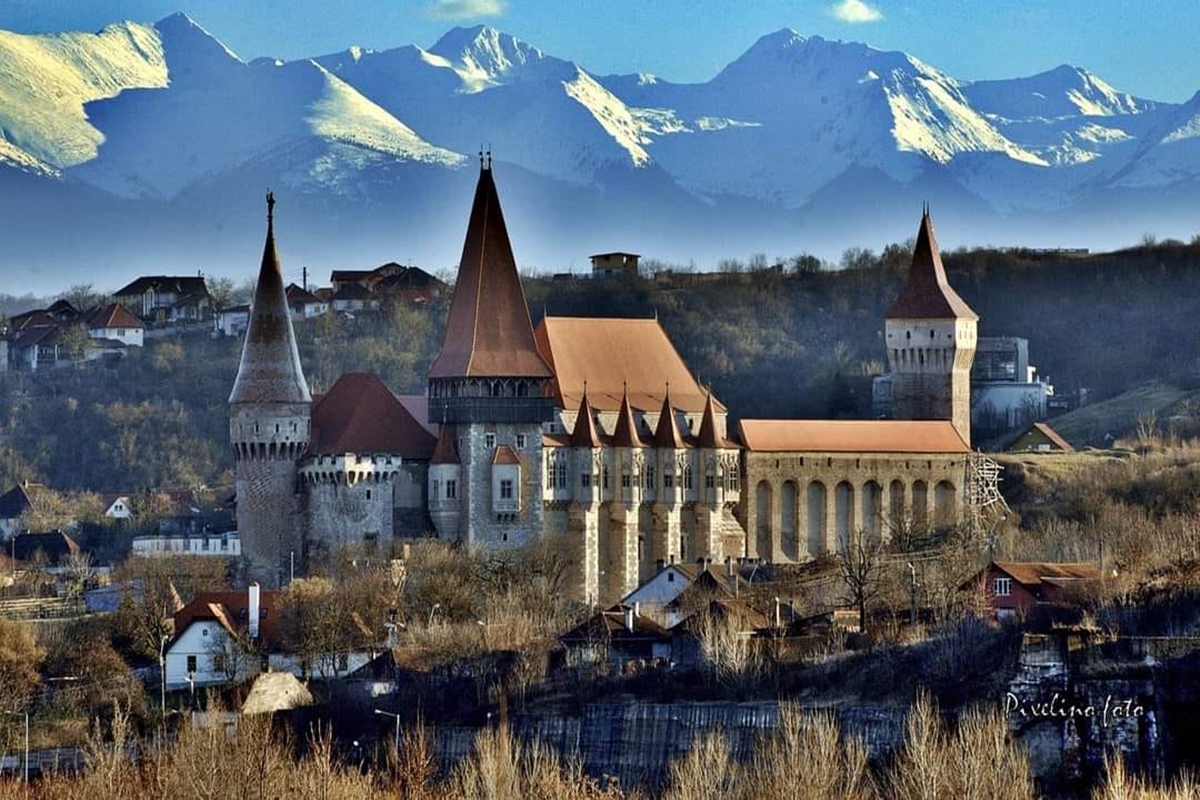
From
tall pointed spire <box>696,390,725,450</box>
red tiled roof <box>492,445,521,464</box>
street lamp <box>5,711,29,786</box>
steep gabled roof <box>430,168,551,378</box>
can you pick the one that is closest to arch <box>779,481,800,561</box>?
tall pointed spire <box>696,390,725,450</box>

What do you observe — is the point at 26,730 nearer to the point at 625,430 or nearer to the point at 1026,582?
the point at 1026,582

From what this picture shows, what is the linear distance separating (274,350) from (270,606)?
37.1ft

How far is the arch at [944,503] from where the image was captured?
11125 centimetres

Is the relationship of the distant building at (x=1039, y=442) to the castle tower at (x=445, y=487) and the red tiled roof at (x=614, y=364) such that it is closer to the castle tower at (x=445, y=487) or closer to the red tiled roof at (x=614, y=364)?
the red tiled roof at (x=614, y=364)

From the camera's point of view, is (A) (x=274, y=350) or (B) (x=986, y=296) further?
(B) (x=986, y=296)

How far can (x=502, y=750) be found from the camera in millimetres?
67812

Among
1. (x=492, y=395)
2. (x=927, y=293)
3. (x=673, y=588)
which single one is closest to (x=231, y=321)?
(x=927, y=293)

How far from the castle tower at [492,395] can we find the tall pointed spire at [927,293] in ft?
77.2

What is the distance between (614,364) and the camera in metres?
110

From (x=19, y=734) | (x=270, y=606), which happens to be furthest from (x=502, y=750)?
(x=270, y=606)

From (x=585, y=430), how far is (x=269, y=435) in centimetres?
1123

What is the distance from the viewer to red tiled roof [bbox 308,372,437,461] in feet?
331

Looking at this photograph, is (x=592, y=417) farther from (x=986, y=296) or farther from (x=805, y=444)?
(x=986, y=296)

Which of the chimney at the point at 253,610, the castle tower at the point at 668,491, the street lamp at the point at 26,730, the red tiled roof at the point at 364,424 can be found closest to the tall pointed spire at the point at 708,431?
the castle tower at the point at 668,491
